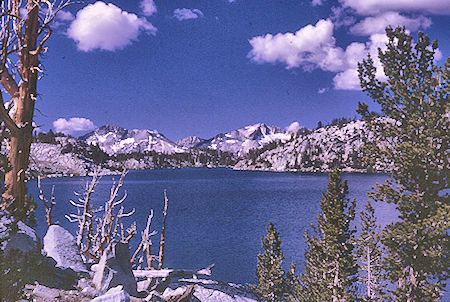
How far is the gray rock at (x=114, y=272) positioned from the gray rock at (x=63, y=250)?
4.75 feet

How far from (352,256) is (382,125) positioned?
14.3 m

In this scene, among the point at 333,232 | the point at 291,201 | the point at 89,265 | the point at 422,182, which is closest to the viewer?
the point at 89,265

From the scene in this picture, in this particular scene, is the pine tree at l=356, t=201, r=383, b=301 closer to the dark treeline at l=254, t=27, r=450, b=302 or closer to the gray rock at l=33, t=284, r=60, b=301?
the dark treeline at l=254, t=27, r=450, b=302

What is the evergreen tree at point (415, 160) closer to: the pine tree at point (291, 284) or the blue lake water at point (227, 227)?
the pine tree at point (291, 284)

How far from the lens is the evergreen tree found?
72.5ft

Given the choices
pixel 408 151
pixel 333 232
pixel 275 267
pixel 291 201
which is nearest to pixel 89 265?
pixel 408 151

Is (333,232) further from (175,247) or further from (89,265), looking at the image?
(175,247)

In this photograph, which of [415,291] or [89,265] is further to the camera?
[415,291]

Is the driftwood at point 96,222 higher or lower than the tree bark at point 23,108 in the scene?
lower

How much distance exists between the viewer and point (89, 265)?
14961mm

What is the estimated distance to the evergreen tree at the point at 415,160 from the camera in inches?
870

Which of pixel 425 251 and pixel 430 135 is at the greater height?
pixel 430 135

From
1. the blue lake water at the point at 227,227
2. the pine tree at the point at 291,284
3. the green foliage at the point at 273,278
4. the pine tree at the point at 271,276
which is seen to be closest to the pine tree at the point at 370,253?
the pine tree at the point at 291,284

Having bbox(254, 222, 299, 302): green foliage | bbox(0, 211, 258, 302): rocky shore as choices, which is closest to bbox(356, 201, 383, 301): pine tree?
bbox(254, 222, 299, 302): green foliage
